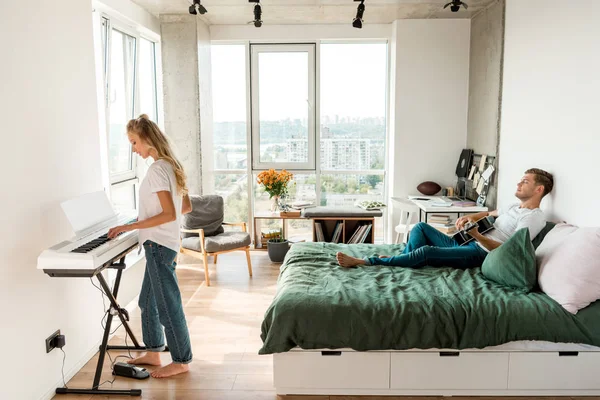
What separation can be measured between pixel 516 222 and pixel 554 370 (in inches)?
48.9

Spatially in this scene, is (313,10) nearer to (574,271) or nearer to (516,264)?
(516,264)

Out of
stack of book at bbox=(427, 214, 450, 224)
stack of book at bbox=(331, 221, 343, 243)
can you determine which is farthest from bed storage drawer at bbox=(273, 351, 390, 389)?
stack of book at bbox=(331, 221, 343, 243)

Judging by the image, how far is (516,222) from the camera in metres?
3.91

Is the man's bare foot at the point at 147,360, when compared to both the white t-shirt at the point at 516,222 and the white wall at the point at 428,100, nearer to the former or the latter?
the white t-shirt at the point at 516,222

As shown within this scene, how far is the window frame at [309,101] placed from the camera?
21.7 feet

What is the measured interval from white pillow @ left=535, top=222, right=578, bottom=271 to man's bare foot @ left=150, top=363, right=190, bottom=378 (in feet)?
7.85

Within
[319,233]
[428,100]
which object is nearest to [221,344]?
[319,233]

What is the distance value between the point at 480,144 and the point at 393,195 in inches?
48.3

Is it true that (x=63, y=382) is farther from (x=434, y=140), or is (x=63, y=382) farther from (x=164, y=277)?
(x=434, y=140)

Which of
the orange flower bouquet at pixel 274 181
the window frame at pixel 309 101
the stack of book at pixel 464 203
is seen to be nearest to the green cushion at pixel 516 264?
the stack of book at pixel 464 203

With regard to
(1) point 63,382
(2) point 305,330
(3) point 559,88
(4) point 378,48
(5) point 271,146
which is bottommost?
(1) point 63,382

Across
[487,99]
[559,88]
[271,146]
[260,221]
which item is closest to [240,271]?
[260,221]

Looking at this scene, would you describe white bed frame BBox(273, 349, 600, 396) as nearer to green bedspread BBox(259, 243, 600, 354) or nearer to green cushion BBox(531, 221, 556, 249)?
green bedspread BBox(259, 243, 600, 354)

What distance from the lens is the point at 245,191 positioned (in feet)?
22.6
